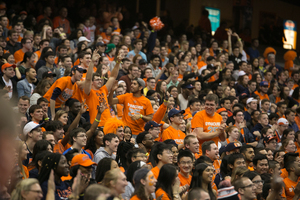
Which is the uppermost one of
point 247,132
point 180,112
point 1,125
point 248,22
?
point 248,22

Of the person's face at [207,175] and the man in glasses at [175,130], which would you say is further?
the man in glasses at [175,130]

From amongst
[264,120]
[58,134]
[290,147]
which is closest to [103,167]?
[58,134]

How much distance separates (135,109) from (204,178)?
2.73m

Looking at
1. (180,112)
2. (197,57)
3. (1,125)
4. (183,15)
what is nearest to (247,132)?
(180,112)

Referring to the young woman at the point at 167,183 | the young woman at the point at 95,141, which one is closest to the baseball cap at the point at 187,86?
the young woman at the point at 95,141

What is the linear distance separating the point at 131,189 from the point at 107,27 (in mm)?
9693

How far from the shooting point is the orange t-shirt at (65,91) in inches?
265

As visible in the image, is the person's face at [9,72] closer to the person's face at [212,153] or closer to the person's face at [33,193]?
the person's face at [212,153]

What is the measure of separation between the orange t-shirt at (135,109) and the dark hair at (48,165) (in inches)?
124

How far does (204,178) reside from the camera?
15.0 feet

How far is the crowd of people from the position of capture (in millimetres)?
3830

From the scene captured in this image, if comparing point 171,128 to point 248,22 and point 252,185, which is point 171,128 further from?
point 248,22

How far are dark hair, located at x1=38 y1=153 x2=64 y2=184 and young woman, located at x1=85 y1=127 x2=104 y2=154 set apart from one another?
6.33 feet

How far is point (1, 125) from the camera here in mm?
1109
